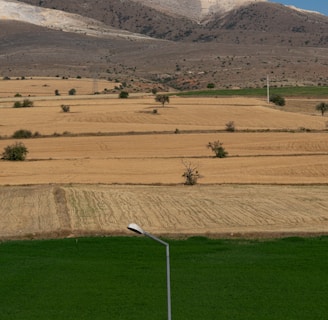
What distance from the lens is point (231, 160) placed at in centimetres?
6122

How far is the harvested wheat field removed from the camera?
126 feet

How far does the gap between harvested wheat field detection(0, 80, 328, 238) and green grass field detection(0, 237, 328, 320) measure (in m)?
3.25

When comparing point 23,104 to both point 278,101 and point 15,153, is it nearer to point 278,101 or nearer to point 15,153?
point 278,101

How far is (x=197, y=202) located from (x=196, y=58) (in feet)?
501

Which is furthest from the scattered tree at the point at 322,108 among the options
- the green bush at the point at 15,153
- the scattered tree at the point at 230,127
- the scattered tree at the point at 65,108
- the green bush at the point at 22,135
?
the green bush at the point at 15,153

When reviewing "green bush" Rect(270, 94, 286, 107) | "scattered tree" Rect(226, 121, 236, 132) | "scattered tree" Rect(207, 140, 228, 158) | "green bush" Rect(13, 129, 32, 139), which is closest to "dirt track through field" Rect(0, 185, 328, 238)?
"scattered tree" Rect(207, 140, 228, 158)

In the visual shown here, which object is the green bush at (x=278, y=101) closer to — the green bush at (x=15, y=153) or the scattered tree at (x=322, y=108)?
the scattered tree at (x=322, y=108)

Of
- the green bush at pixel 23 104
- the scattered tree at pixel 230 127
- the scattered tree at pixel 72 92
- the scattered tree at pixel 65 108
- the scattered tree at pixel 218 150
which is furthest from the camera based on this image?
the scattered tree at pixel 72 92

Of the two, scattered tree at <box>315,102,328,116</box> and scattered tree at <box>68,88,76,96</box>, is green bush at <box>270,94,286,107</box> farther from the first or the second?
scattered tree at <box>68,88,76,96</box>

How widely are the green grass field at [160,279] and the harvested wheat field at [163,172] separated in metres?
3.25

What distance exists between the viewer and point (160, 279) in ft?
88.1

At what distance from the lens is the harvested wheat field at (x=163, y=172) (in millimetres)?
38375

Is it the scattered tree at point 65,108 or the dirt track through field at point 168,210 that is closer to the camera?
the dirt track through field at point 168,210

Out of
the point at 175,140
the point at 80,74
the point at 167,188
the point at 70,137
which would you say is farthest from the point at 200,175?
the point at 80,74
